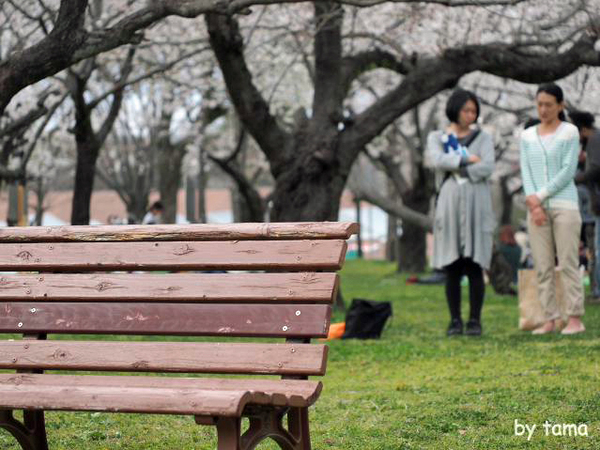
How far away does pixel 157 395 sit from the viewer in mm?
3998

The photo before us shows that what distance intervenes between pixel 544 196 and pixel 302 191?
4131 mm

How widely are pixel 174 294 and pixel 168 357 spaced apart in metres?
0.27

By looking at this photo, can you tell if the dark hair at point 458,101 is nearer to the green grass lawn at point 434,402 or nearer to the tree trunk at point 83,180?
the green grass lawn at point 434,402

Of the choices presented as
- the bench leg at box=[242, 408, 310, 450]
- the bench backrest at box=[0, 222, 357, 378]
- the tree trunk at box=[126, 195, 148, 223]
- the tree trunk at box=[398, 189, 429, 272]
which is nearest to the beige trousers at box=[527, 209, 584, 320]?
the bench backrest at box=[0, 222, 357, 378]

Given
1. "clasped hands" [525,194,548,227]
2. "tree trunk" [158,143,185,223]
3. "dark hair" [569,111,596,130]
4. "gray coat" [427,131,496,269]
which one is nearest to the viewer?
"clasped hands" [525,194,548,227]

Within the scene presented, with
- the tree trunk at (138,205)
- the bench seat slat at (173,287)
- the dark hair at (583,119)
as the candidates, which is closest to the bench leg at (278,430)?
the bench seat slat at (173,287)

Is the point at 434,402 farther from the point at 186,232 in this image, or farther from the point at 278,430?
the point at 278,430

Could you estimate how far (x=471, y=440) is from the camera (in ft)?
17.6

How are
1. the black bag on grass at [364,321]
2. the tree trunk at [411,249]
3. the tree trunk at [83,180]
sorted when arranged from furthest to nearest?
the tree trunk at [411,249] → the tree trunk at [83,180] → the black bag on grass at [364,321]

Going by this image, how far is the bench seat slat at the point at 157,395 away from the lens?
3.85 meters

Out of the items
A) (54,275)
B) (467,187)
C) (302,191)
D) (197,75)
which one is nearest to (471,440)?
(54,275)

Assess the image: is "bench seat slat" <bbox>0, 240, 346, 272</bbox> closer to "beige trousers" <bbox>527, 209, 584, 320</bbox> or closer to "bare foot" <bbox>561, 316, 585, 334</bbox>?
"beige trousers" <bbox>527, 209, 584, 320</bbox>

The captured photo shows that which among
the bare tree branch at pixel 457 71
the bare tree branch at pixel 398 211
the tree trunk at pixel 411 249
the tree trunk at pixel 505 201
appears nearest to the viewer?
the bare tree branch at pixel 457 71

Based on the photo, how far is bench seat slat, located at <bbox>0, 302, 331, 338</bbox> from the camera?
4605 millimetres
